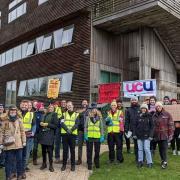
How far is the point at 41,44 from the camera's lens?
2236cm

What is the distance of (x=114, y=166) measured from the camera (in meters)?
9.56

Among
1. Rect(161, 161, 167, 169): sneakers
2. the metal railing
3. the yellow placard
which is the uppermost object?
the metal railing

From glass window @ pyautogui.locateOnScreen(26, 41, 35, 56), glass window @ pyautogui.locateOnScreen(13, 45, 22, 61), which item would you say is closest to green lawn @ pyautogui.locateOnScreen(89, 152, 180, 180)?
glass window @ pyautogui.locateOnScreen(26, 41, 35, 56)

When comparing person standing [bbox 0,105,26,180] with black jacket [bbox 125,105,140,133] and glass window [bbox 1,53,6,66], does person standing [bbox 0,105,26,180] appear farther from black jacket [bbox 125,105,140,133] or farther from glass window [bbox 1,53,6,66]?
glass window [bbox 1,53,6,66]

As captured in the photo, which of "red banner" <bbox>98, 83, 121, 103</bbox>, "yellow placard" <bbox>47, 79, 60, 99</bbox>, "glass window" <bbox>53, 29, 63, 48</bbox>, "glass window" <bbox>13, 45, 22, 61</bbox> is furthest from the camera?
"glass window" <bbox>13, 45, 22, 61</bbox>

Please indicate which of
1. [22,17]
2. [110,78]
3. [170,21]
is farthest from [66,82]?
[22,17]

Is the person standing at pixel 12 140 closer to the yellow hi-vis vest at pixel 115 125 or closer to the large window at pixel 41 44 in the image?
the yellow hi-vis vest at pixel 115 125

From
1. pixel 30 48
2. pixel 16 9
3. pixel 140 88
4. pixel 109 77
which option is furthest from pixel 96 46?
pixel 16 9

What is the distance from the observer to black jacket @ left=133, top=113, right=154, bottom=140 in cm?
925

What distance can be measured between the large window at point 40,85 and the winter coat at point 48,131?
9.42 metres

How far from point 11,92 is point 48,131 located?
655 inches

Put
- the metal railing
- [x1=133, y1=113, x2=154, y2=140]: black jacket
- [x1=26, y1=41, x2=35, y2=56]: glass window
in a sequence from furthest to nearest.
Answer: [x1=26, y1=41, x2=35, y2=56]: glass window
the metal railing
[x1=133, y1=113, x2=154, y2=140]: black jacket

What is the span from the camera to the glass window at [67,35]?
64.4ft

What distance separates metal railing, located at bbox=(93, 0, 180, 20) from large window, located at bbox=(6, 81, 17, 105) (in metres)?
9.17
